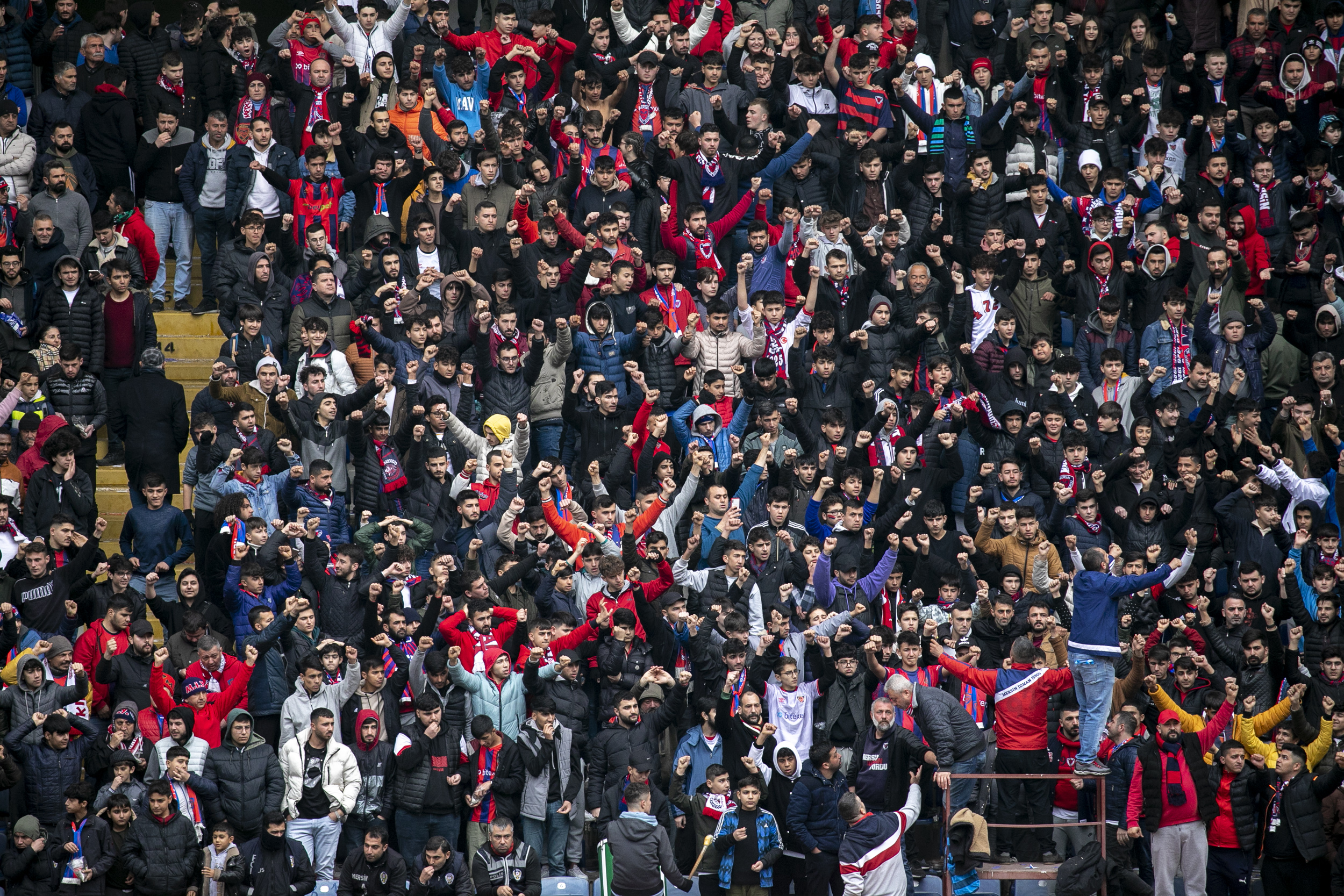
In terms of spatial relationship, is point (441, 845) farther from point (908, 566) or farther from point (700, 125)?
point (700, 125)

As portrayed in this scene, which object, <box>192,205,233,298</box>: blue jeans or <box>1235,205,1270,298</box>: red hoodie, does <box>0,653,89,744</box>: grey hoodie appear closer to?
<box>192,205,233,298</box>: blue jeans

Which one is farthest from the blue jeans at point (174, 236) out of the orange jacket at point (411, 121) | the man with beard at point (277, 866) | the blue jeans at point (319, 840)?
the man with beard at point (277, 866)

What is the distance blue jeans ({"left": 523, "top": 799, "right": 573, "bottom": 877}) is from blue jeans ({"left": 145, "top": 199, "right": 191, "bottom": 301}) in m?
7.66

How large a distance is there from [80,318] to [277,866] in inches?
247

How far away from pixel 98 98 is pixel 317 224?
113 inches

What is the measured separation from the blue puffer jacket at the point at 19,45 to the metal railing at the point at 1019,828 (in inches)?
500

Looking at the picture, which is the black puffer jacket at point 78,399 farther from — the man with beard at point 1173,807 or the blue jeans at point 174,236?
the man with beard at point 1173,807

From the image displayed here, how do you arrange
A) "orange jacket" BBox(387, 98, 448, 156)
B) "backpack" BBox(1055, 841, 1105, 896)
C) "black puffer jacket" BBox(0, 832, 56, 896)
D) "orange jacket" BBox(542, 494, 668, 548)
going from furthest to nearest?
1. "orange jacket" BBox(387, 98, 448, 156)
2. "orange jacket" BBox(542, 494, 668, 548)
3. "backpack" BBox(1055, 841, 1105, 896)
4. "black puffer jacket" BBox(0, 832, 56, 896)

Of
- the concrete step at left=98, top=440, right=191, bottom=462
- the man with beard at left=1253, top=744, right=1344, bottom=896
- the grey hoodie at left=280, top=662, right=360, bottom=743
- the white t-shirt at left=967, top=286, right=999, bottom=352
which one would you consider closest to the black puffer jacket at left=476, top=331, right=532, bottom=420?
the concrete step at left=98, top=440, right=191, bottom=462

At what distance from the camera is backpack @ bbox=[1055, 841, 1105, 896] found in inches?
547

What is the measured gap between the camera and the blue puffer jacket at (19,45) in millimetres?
19000

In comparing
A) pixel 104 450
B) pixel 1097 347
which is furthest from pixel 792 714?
pixel 104 450

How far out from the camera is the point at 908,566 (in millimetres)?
16094

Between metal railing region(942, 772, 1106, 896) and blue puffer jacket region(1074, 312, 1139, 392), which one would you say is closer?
metal railing region(942, 772, 1106, 896)
